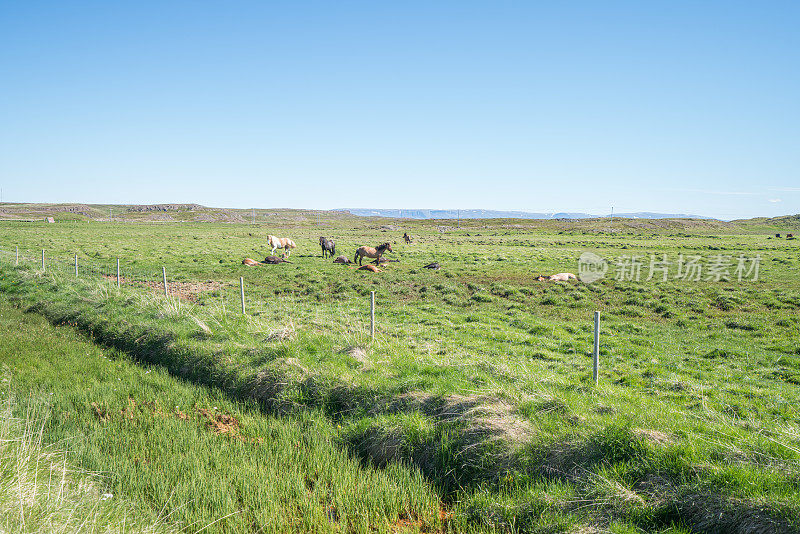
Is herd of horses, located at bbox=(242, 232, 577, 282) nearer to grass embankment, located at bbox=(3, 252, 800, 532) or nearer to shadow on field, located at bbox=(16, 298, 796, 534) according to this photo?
grass embankment, located at bbox=(3, 252, 800, 532)

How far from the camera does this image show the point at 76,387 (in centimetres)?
846

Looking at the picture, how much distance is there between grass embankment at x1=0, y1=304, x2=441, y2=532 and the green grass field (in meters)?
0.03

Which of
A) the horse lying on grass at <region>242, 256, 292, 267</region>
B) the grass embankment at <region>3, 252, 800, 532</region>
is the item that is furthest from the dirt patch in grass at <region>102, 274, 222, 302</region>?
the grass embankment at <region>3, 252, 800, 532</region>

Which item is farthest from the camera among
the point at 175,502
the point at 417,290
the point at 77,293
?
the point at 417,290

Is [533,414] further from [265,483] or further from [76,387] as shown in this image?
[76,387]

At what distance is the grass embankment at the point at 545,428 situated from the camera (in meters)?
4.71

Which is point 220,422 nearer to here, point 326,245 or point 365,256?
point 365,256

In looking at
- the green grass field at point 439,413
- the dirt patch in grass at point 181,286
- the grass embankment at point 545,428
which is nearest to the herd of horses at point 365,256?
the dirt patch in grass at point 181,286

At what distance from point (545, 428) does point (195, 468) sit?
463 cm

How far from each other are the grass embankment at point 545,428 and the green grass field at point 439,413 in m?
Answer: 0.03

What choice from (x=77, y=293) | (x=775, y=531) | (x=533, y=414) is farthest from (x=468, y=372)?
(x=77, y=293)

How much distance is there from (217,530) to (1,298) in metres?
17.9

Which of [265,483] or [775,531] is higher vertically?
[775,531]

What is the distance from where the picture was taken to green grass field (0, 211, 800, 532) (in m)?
4.93
